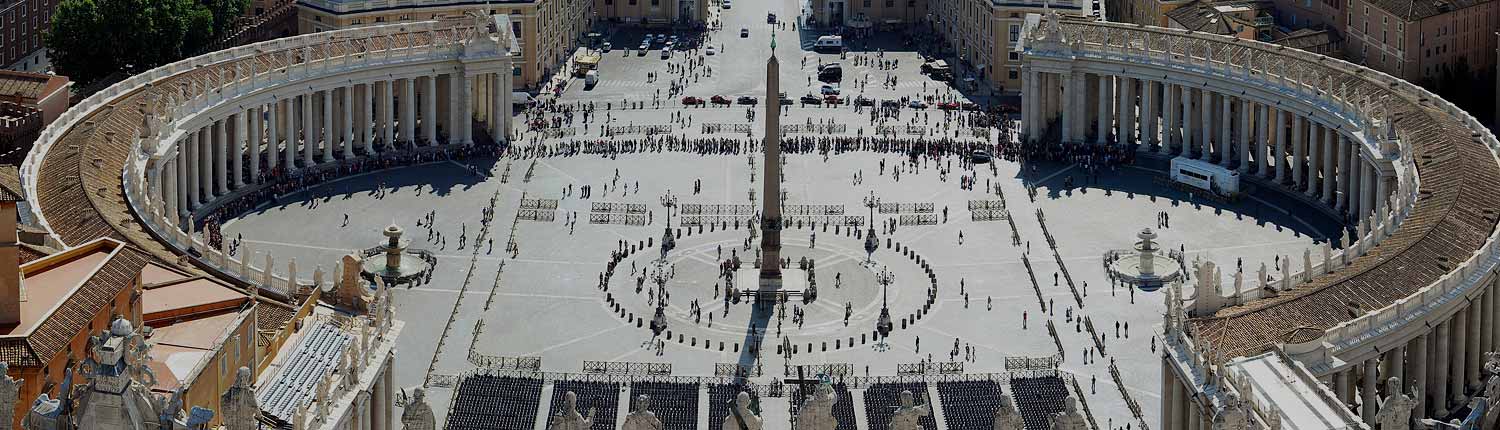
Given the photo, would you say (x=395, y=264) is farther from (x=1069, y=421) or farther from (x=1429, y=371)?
(x=1069, y=421)

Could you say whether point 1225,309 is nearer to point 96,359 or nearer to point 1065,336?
point 1065,336

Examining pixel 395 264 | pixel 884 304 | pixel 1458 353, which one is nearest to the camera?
pixel 1458 353

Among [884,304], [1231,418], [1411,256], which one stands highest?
[1231,418]

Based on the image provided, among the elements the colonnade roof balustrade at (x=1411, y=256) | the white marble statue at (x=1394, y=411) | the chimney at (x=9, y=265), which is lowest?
the colonnade roof balustrade at (x=1411, y=256)

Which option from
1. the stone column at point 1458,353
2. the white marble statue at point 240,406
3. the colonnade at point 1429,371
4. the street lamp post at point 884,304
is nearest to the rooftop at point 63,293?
the white marble statue at point 240,406

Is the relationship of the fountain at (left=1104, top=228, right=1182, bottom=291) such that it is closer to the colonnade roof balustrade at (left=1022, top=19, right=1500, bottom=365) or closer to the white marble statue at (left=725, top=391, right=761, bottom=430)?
the colonnade roof balustrade at (left=1022, top=19, right=1500, bottom=365)

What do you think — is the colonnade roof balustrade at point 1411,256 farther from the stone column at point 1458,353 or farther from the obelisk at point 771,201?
the obelisk at point 771,201

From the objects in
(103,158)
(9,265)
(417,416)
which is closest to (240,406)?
(417,416)
